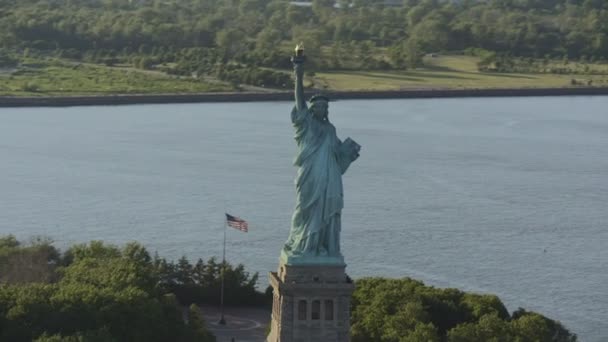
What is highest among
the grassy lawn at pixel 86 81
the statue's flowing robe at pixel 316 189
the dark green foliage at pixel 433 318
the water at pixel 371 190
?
the statue's flowing robe at pixel 316 189

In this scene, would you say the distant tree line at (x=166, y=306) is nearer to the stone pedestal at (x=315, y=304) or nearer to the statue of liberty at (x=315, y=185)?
the stone pedestal at (x=315, y=304)

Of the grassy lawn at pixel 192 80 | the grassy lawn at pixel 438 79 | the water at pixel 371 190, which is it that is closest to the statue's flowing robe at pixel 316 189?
the water at pixel 371 190

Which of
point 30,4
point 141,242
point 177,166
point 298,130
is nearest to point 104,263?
point 141,242

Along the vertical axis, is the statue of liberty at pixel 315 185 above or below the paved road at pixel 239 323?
above

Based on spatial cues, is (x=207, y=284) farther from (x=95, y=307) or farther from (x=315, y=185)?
(x=315, y=185)

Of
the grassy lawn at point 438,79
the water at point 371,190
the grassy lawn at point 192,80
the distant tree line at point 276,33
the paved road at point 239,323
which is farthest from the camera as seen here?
the distant tree line at point 276,33

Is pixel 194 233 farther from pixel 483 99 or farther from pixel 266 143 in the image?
pixel 483 99
